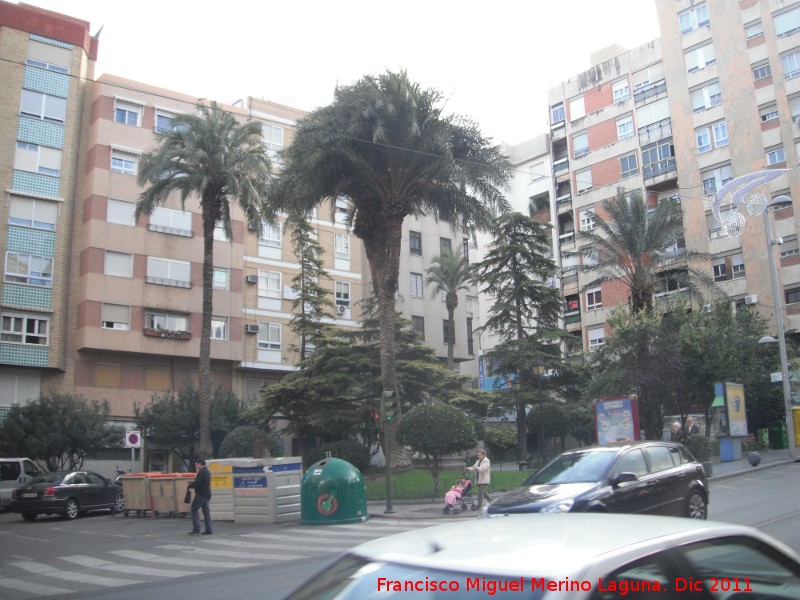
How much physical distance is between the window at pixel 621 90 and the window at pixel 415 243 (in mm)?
18806

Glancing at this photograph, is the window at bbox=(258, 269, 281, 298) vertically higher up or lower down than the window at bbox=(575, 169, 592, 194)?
lower down

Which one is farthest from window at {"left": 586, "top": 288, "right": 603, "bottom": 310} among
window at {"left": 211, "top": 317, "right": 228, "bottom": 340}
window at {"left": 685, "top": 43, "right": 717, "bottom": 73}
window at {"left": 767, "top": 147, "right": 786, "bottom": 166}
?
window at {"left": 211, "top": 317, "right": 228, "bottom": 340}

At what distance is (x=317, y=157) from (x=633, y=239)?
57.1 ft

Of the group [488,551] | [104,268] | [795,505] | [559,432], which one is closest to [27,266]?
[104,268]

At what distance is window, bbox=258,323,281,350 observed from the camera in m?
Answer: 47.8

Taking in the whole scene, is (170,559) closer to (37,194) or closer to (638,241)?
(638,241)

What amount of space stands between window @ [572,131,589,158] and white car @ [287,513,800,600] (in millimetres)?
59012

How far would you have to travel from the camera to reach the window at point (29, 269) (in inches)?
1529

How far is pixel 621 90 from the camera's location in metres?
57.3

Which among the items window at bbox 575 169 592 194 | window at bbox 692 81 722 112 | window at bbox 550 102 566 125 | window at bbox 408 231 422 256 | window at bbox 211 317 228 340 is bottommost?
window at bbox 211 317 228 340

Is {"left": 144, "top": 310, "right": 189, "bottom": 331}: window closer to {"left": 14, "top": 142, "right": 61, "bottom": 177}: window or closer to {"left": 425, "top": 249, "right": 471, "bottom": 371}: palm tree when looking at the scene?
{"left": 14, "top": 142, "right": 61, "bottom": 177}: window

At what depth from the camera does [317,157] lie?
1032 inches

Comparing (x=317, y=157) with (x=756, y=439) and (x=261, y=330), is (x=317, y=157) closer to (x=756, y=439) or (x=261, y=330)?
(x=261, y=330)

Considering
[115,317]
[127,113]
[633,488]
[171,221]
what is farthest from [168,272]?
[633,488]
